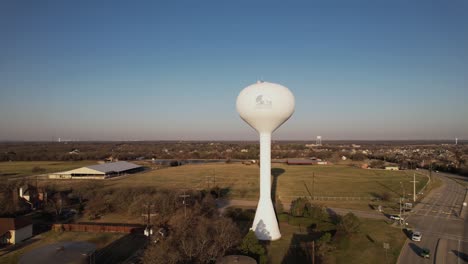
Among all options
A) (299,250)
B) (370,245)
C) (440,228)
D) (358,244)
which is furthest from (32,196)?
(440,228)

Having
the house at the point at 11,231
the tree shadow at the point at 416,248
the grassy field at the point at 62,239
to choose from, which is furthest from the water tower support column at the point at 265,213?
the house at the point at 11,231

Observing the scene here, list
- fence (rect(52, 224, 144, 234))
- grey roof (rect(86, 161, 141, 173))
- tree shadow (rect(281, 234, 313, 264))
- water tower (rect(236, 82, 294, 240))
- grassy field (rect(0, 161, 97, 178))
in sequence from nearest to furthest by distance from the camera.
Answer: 1. tree shadow (rect(281, 234, 313, 264))
2. water tower (rect(236, 82, 294, 240))
3. fence (rect(52, 224, 144, 234))
4. grey roof (rect(86, 161, 141, 173))
5. grassy field (rect(0, 161, 97, 178))

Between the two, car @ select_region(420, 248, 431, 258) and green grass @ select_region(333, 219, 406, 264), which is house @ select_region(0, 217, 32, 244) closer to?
green grass @ select_region(333, 219, 406, 264)

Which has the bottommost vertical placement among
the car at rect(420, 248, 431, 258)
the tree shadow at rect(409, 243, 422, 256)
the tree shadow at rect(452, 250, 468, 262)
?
the tree shadow at rect(409, 243, 422, 256)

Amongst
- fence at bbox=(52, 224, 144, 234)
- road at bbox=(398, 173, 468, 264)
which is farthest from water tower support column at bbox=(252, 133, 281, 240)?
fence at bbox=(52, 224, 144, 234)

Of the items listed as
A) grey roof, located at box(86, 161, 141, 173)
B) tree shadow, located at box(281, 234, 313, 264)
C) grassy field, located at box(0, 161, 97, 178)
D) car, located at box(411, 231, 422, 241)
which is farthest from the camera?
grassy field, located at box(0, 161, 97, 178)

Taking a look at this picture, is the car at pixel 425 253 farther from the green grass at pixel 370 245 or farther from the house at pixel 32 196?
the house at pixel 32 196

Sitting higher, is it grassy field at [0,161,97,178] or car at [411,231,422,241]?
grassy field at [0,161,97,178]
